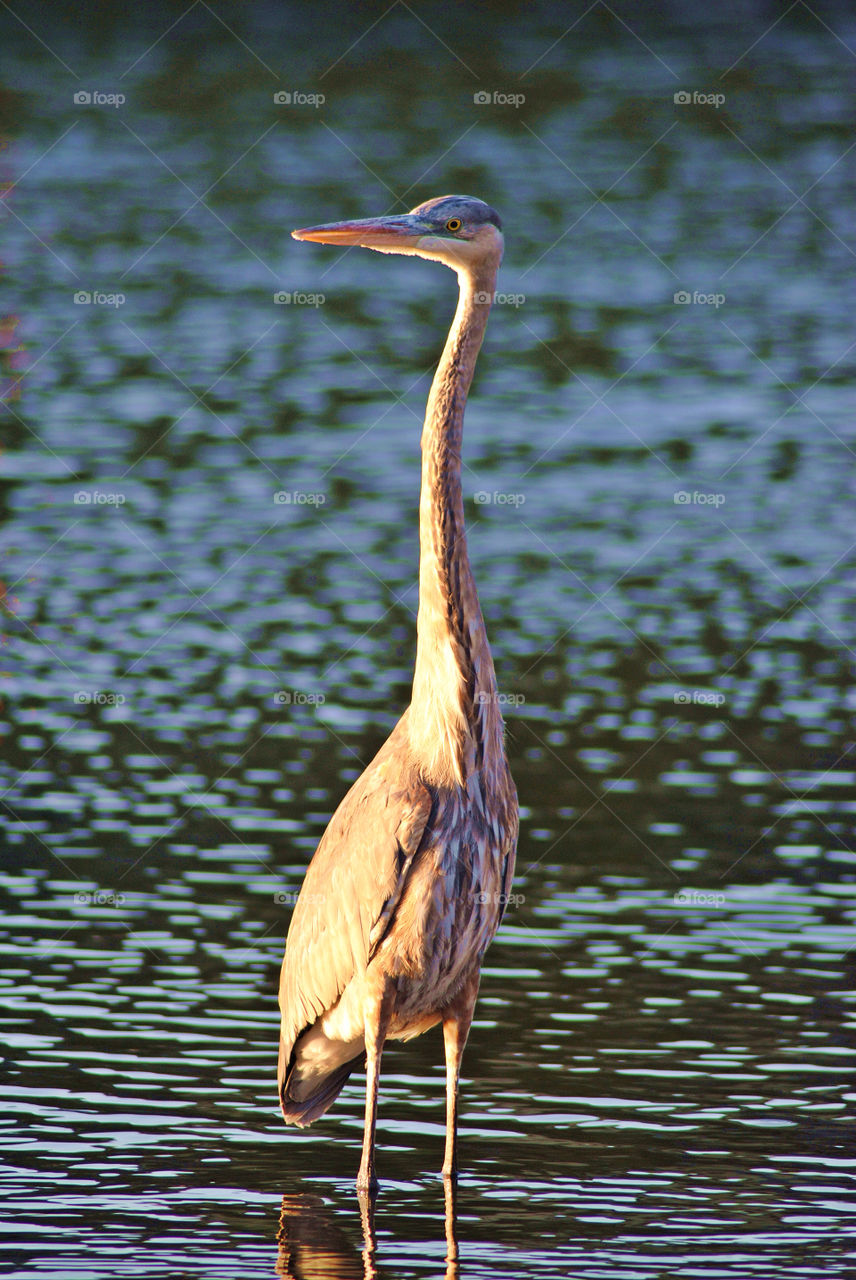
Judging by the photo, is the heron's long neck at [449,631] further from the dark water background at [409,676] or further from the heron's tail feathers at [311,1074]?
the dark water background at [409,676]

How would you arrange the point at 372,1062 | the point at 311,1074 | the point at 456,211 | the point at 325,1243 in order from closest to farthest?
the point at 325,1243
the point at 372,1062
the point at 456,211
the point at 311,1074

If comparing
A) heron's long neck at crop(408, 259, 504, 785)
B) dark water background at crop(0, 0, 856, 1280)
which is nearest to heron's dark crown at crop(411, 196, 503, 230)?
heron's long neck at crop(408, 259, 504, 785)

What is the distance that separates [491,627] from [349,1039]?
8096 mm

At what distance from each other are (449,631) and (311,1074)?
204 centimetres

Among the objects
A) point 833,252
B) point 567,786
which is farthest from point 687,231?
point 567,786

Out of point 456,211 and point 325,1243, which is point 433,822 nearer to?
point 325,1243

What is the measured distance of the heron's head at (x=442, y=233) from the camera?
29.1ft

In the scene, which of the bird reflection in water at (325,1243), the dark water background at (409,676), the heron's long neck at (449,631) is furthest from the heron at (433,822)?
the dark water background at (409,676)

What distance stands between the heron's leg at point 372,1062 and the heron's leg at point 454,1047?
0.30 meters

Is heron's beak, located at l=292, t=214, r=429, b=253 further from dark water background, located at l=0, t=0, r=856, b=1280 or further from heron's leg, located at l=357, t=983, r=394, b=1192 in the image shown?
dark water background, located at l=0, t=0, r=856, b=1280

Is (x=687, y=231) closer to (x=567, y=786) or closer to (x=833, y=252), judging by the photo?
(x=833, y=252)

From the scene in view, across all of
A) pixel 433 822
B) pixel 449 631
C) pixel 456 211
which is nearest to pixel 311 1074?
pixel 433 822

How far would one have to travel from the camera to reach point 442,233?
8.93m

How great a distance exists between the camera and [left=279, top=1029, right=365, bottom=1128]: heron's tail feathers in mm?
9078
